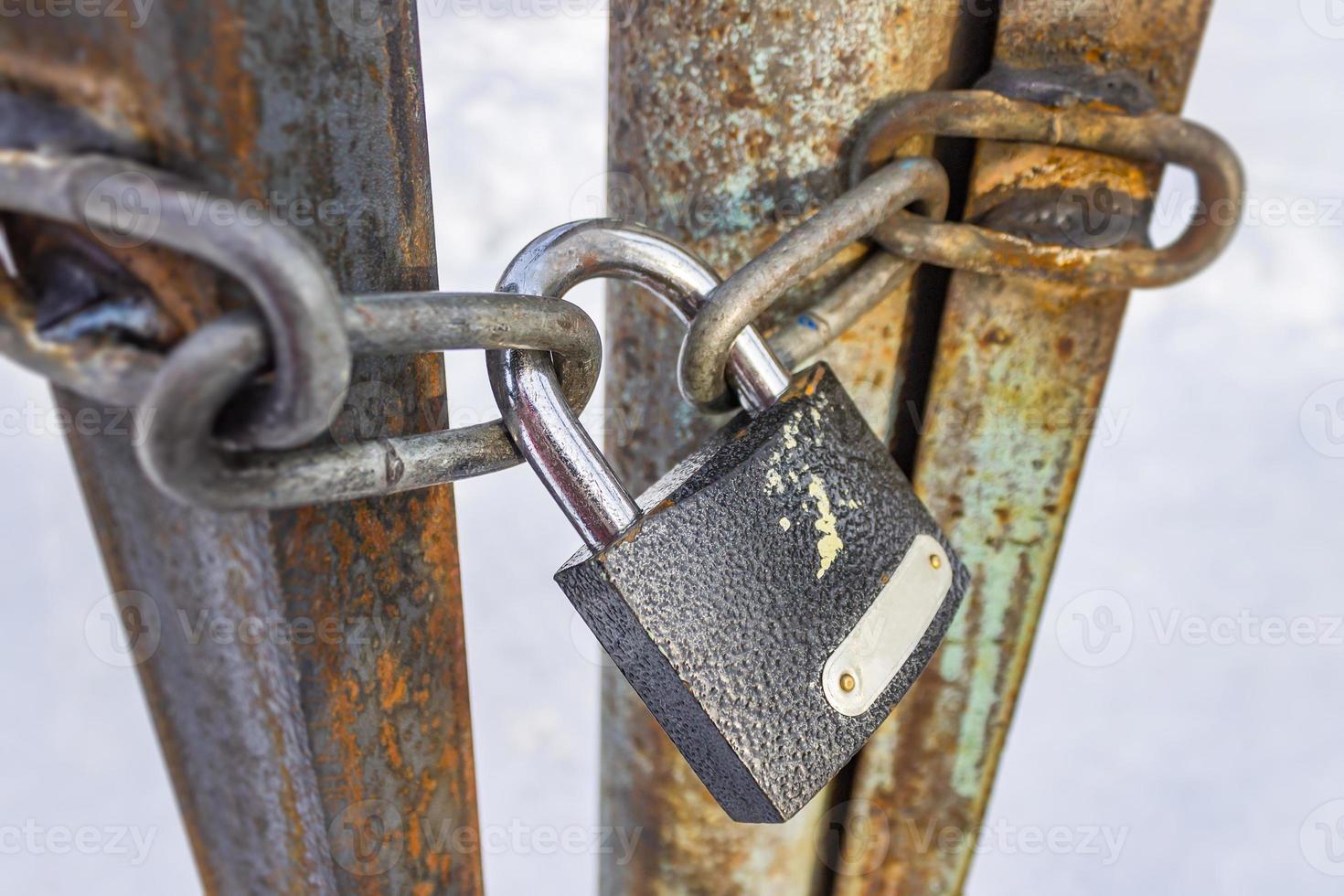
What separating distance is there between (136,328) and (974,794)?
2.50ft

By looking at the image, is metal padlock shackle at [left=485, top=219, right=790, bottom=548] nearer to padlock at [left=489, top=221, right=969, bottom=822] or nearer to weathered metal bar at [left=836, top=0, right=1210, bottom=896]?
padlock at [left=489, top=221, right=969, bottom=822]

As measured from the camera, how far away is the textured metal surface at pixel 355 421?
31 centimetres

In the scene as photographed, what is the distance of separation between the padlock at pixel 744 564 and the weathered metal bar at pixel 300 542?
71mm

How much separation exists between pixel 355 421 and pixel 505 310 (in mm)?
100

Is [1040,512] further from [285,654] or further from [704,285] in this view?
[285,654]

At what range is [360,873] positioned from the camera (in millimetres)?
540

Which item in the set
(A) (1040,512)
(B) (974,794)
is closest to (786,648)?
(A) (1040,512)

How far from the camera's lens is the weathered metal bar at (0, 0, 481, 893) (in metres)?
0.34
